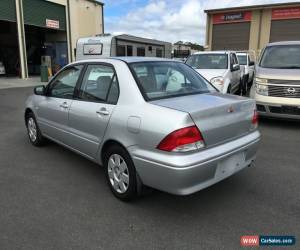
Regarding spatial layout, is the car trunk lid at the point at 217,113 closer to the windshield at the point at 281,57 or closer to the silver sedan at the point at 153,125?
the silver sedan at the point at 153,125

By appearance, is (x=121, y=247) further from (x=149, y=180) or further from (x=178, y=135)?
(x=178, y=135)

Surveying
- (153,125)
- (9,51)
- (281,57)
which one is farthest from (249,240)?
(9,51)

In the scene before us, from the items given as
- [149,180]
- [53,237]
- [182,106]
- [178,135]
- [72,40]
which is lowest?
[53,237]

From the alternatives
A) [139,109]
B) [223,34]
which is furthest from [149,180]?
[223,34]

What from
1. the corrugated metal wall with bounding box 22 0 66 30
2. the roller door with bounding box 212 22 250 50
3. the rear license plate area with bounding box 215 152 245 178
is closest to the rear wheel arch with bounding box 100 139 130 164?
the rear license plate area with bounding box 215 152 245 178

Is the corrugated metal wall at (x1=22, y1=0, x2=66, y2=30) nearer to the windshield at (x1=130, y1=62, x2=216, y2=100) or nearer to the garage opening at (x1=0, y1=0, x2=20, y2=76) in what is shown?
the garage opening at (x1=0, y1=0, x2=20, y2=76)

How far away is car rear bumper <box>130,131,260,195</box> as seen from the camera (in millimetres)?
2771

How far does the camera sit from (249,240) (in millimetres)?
2740

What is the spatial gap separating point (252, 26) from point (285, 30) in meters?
3.63

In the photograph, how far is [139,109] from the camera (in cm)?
311

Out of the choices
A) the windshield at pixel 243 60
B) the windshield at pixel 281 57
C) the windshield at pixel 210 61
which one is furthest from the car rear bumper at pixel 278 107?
the windshield at pixel 243 60

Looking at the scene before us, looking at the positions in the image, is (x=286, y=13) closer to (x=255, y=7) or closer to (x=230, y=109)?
(x=255, y=7)

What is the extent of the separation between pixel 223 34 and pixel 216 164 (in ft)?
119

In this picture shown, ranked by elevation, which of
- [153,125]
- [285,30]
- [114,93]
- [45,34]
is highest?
[285,30]
